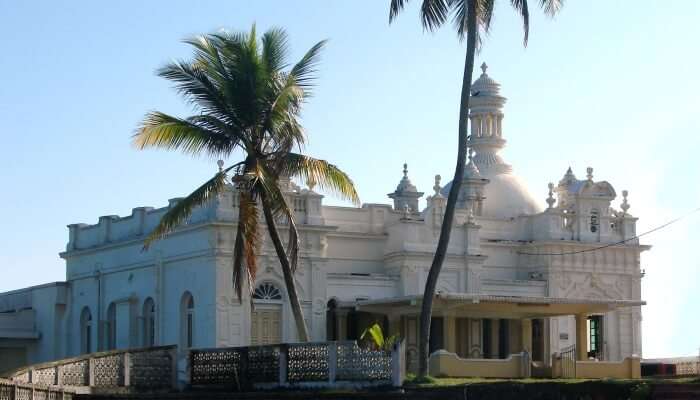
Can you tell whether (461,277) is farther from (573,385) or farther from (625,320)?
(573,385)

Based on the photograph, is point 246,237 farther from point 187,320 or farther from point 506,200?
point 506,200

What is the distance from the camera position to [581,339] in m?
40.3

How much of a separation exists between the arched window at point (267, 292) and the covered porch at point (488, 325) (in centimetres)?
203

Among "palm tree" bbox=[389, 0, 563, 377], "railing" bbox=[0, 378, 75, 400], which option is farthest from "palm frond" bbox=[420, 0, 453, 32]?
"railing" bbox=[0, 378, 75, 400]

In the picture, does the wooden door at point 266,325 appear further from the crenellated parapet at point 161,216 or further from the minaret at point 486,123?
the minaret at point 486,123

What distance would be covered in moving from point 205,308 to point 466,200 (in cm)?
1251

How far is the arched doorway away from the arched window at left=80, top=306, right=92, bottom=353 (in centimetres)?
795

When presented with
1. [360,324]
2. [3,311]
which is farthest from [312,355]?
[3,311]

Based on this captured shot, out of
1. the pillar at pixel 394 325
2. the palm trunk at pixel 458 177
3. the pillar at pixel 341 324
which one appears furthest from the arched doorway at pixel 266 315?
→ the palm trunk at pixel 458 177

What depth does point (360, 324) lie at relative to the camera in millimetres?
42188

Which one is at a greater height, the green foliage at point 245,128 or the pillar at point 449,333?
the green foliage at point 245,128

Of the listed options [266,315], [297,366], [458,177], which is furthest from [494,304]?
[297,366]

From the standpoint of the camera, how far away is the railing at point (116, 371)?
88.0 ft

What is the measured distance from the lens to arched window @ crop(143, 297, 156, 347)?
4146 cm
